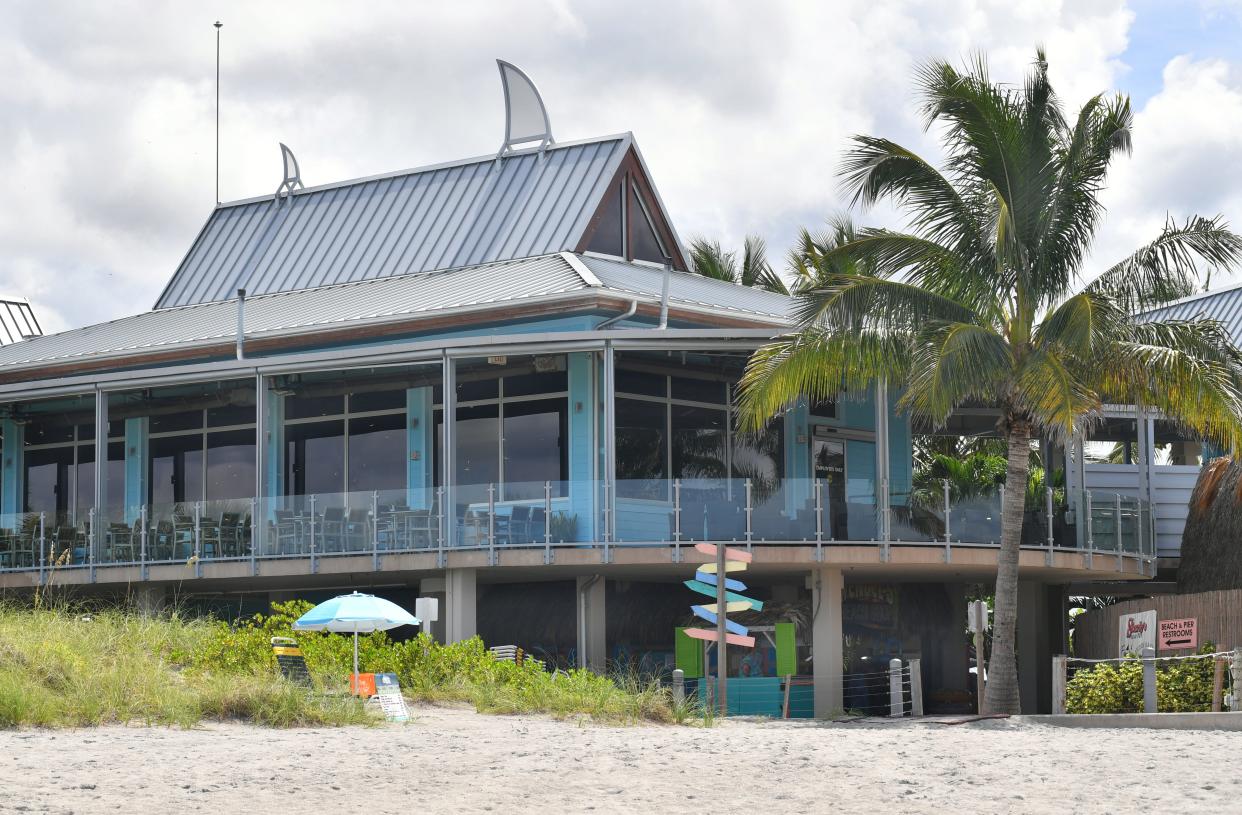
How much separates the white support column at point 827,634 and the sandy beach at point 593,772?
299 inches

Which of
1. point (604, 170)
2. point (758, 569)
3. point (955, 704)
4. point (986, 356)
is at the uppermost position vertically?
point (604, 170)

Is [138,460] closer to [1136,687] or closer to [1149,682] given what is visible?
[1136,687]

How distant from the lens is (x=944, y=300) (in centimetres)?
2111

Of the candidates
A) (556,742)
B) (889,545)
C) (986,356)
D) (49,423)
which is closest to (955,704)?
(889,545)

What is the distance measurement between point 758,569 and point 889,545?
177cm

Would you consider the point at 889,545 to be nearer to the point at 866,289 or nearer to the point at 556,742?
the point at 866,289

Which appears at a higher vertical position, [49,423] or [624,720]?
[49,423]

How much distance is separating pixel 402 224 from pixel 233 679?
16.1 meters

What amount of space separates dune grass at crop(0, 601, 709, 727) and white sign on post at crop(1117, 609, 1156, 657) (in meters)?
6.43

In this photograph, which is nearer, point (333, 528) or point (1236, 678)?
point (1236, 678)

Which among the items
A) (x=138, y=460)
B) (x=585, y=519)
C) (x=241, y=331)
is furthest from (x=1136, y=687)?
(x=138, y=460)

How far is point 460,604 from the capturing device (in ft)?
77.0

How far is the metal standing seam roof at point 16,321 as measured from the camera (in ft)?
132

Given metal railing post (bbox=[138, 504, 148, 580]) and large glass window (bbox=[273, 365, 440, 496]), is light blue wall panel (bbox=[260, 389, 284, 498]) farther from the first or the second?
metal railing post (bbox=[138, 504, 148, 580])
